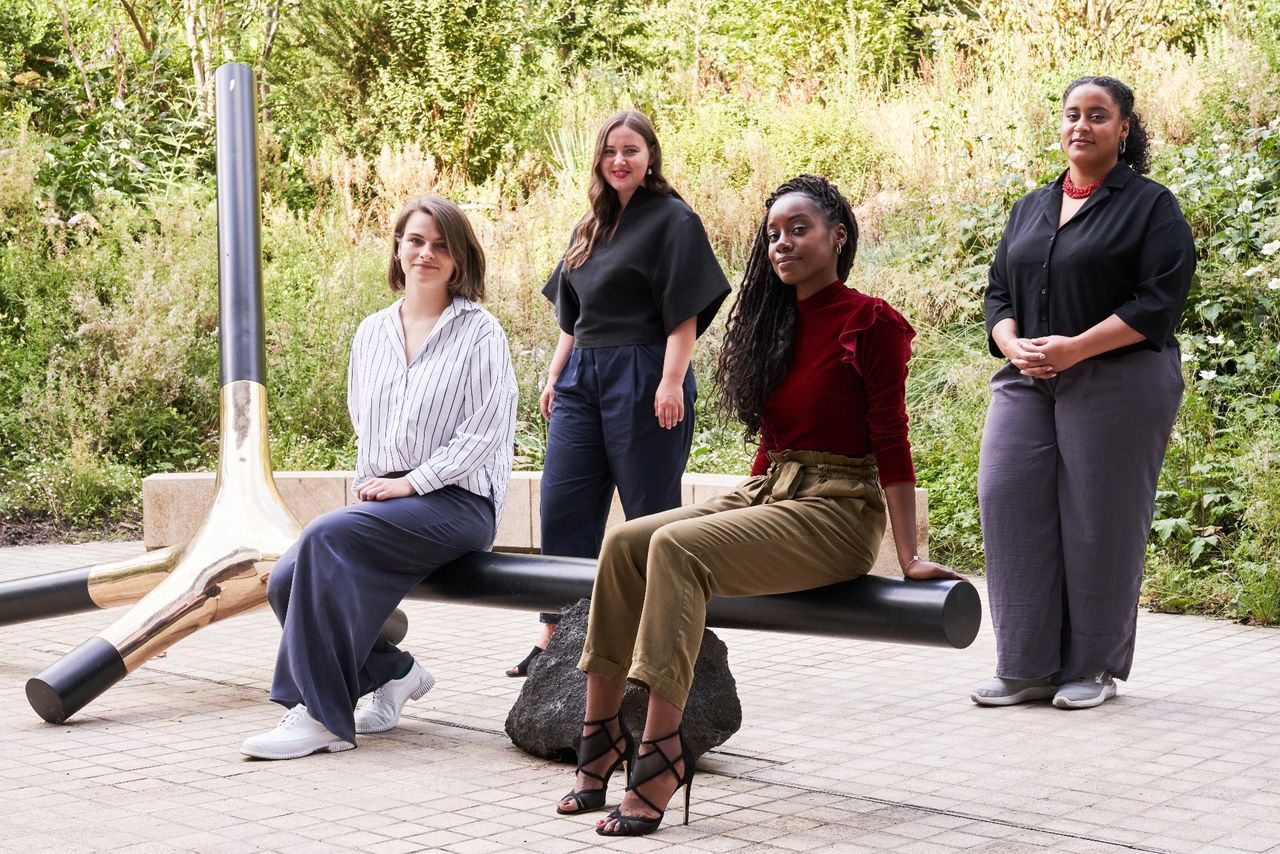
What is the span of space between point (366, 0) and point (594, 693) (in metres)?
12.5

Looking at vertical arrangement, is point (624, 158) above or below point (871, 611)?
above

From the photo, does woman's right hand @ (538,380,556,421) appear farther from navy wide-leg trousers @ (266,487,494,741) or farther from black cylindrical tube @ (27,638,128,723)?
black cylindrical tube @ (27,638,128,723)

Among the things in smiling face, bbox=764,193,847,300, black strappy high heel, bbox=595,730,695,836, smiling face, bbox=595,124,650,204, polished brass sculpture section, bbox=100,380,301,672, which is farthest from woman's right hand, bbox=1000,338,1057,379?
polished brass sculpture section, bbox=100,380,301,672

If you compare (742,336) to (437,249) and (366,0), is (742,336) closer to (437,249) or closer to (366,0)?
(437,249)

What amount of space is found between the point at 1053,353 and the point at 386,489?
6.38ft

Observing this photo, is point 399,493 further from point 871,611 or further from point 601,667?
point 871,611

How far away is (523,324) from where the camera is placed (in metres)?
9.97

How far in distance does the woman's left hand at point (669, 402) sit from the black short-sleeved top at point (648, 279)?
200 millimetres

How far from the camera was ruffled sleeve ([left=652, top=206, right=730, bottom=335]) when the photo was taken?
4.73m

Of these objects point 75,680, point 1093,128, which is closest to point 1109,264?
point 1093,128

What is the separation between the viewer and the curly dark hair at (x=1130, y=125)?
14.8 ft

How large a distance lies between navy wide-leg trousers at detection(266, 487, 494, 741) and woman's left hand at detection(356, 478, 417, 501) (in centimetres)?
2

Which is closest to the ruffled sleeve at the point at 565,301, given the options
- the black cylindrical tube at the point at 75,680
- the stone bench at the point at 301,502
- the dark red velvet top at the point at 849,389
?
the dark red velvet top at the point at 849,389

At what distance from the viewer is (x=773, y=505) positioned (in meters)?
3.54
